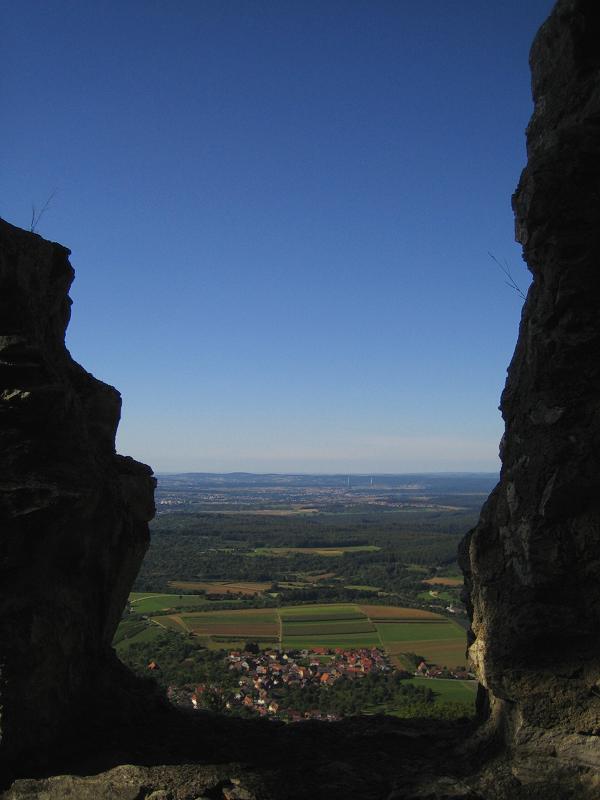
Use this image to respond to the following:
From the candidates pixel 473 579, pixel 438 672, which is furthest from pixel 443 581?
pixel 473 579

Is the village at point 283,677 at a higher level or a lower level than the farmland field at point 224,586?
higher

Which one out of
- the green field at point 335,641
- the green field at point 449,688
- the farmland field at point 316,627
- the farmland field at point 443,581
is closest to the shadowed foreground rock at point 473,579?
the green field at point 449,688

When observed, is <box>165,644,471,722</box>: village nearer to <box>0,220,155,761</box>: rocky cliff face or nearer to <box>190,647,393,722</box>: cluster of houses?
<box>190,647,393,722</box>: cluster of houses

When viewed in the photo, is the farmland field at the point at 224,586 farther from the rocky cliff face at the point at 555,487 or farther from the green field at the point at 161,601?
the rocky cliff face at the point at 555,487

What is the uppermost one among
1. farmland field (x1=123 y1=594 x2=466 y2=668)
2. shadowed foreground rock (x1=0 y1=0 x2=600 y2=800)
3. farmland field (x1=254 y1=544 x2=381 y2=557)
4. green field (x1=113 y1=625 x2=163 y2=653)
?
shadowed foreground rock (x1=0 y1=0 x2=600 y2=800)

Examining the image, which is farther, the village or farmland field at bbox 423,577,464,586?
farmland field at bbox 423,577,464,586

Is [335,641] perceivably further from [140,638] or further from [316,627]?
[140,638]

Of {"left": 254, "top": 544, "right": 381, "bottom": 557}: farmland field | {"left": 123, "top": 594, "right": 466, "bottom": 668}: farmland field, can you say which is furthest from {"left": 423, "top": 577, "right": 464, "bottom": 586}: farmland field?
{"left": 254, "top": 544, "right": 381, "bottom": 557}: farmland field
